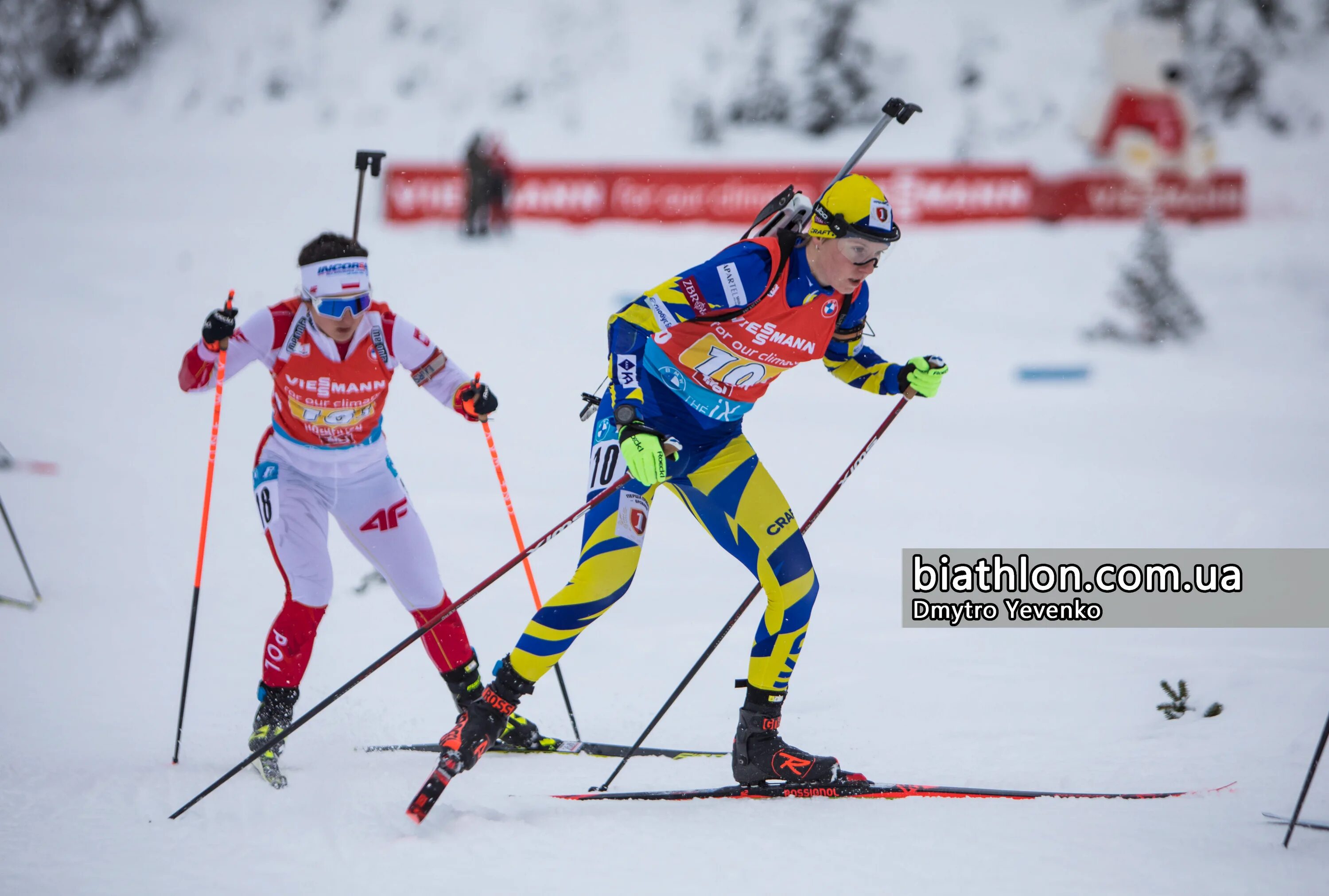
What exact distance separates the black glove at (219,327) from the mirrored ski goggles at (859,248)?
216 centimetres

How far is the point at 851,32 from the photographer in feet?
95.4

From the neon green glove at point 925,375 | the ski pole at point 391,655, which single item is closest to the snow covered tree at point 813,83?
the neon green glove at point 925,375

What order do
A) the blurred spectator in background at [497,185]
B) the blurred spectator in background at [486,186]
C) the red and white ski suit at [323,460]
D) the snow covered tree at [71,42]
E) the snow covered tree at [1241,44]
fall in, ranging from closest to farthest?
the red and white ski suit at [323,460], the blurred spectator in background at [486,186], the blurred spectator in background at [497,185], the snow covered tree at [1241,44], the snow covered tree at [71,42]

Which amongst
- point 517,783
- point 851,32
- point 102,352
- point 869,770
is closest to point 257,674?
point 517,783

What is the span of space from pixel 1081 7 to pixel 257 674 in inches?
1235

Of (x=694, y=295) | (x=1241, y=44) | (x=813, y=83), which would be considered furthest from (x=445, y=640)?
(x=1241, y=44)

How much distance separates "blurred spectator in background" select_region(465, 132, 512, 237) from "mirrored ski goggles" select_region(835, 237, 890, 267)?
50.4ft

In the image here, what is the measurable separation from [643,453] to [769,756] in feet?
3.91

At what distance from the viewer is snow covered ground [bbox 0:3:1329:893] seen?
10.8 ft

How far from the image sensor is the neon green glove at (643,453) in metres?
3.50

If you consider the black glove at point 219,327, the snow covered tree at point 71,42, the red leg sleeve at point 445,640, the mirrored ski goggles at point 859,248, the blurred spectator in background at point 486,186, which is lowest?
the red leg sleeve at point 445,640

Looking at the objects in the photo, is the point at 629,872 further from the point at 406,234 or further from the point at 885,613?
the point at 406,234

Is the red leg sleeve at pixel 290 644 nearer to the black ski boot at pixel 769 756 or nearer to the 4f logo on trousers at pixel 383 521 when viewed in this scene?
the 4f logo on trousers at pixel 383 521

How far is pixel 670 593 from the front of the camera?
6.78 meters
